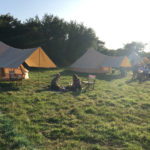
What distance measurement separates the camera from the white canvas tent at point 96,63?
17.1 meters

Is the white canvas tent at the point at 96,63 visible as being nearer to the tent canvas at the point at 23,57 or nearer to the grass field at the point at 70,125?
the tent canvas at the point at 23,57

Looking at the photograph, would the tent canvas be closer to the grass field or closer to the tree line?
the grass field

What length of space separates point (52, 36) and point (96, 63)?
1278 centimetres

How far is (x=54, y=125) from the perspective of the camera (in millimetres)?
3900

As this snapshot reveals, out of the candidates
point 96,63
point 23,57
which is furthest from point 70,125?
point 96,63

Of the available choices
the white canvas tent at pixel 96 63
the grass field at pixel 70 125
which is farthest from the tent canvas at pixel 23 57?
A: the white canvas tent at pixel 96 63

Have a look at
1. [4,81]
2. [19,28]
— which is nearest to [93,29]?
[19,28]

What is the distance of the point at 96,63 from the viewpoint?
17.5 meters

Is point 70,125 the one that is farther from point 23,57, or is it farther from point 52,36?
point 52,36

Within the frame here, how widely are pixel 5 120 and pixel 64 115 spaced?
170cm

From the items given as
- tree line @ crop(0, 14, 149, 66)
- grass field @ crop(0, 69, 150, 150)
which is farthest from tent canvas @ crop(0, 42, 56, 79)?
tree line @ crop(0, 14, 149, 66)

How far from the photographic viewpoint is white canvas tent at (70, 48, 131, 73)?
1711 cm

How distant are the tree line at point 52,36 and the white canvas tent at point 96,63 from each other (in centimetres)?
857

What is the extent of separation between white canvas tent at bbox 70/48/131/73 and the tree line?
28.1 feet
